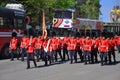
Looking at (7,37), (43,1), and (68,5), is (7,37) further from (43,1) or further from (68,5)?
(68,5)

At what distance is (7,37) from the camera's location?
27.2 meters

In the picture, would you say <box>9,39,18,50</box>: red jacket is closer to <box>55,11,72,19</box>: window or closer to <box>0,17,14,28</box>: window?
<box>0,17,14,28</box>: window

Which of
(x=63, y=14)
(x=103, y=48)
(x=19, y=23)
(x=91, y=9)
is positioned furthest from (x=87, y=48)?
(x=91, y=9)

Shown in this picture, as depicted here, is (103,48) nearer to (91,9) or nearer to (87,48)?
(87,48)

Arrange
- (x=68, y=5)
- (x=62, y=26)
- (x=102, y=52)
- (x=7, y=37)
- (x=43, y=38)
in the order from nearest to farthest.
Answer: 1. (x=102, y=52)
2. (x=43, y=38)
3. (x=7, y=37)
4. (x=62, y=26)
5. (x=68, y=5)

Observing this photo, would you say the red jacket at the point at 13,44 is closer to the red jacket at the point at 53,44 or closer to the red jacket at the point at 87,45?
the red jacket at the point at 53,44

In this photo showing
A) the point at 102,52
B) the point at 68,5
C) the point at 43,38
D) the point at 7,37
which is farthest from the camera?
the point at 68,5

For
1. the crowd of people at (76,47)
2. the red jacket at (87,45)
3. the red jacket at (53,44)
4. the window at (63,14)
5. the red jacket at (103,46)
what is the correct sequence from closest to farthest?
the red jacket at (103,46), the crowd of people at (76,47), the red jacket at (87,45), the red jacket at (53,44), the window at (63,14)

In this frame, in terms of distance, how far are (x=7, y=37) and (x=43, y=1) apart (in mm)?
22841

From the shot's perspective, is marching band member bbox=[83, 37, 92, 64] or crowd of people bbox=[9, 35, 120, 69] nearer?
crowd of people bbox=[9, 35, 120, 69]

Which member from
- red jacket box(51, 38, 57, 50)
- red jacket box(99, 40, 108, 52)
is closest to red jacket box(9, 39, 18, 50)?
red jacket box(51, 38, 57, 50)

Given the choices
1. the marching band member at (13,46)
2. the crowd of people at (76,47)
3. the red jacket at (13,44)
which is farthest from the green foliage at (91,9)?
the crowd of people at (76,47)

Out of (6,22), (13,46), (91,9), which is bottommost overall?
(13,46)

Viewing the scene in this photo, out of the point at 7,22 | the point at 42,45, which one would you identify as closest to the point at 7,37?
the point at 7,22
